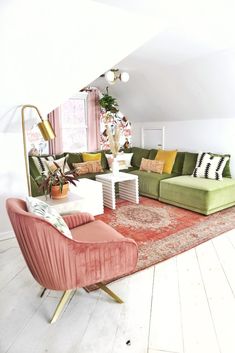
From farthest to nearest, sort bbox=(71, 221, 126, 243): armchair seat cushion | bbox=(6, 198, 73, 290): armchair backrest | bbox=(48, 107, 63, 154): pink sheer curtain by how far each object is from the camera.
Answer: bbox=(48, 107, 63, 154): pink sheer curtain
bbox=(71, 221, 126, 243): armchair seat cushion
bbox=(6, 198, 73, 290): armchair backrest

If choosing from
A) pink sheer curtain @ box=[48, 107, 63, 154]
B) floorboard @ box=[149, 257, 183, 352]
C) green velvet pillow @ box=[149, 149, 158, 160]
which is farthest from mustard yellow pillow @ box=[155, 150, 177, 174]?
floorboard @ box=[149, 257, 183, 352]

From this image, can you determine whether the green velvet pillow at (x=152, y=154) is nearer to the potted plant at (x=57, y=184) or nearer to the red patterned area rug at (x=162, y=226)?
the red patterned area rug at (x=162, y=226)

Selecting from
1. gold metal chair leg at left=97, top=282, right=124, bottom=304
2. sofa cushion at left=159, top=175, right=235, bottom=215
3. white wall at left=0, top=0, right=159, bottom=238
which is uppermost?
white wall at left=0, top=0, right=159, bottom=238

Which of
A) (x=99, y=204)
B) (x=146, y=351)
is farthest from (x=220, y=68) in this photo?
(x=146, y=351)

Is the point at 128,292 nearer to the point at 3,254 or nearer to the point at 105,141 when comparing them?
the point at 3,254

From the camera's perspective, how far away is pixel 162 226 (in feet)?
10.7

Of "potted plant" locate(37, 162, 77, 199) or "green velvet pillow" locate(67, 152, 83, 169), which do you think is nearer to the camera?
"potted plant" locate(37, 162, 77, 199)

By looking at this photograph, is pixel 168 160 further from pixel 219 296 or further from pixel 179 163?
pixel 219 296

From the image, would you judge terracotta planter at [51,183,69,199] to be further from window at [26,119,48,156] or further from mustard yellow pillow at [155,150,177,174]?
mustard yellow pillow at [155,150,177,174]

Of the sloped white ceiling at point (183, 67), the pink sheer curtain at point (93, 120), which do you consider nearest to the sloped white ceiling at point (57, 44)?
the sloped white ceiling at point (183, 67)

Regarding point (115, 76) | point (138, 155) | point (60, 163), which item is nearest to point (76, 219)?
point (60, 163)

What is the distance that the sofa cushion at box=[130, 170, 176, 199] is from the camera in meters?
4.34

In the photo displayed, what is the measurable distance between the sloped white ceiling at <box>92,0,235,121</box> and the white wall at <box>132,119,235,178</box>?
0.39 feet

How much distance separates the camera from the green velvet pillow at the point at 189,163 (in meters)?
4.41
